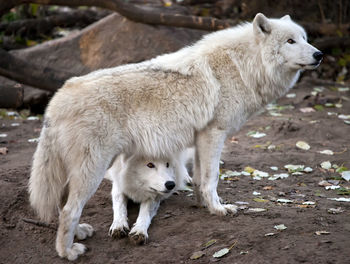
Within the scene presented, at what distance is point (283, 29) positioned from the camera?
497cm

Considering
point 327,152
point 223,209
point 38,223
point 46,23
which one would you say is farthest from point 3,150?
point 46,23

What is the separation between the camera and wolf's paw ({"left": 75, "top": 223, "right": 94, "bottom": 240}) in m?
4.66

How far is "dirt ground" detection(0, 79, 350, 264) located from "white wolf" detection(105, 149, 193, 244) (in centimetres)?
15

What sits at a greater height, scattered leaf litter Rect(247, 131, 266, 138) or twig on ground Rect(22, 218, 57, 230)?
twig on ground Rect(22, 218, 57, 230)

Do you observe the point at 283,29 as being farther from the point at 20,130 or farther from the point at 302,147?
the point at 20,130

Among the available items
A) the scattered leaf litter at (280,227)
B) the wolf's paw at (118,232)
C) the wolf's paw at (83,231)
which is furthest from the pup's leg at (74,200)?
the scattered leaf litter at (280,227)

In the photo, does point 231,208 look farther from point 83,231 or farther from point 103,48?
point 103,48

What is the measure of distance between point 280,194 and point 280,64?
169cm

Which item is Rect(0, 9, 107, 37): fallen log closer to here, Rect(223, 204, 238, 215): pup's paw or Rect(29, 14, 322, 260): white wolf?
Rect(29, 14, 322, 260): white wolf

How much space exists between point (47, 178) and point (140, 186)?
113 centimetres

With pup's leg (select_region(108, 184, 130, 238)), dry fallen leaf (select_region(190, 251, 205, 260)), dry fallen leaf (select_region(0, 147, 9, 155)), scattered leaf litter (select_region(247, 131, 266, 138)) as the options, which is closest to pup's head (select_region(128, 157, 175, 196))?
pup's leg (select_region(108, 184, 130, 238))

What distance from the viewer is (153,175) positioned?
195 inches

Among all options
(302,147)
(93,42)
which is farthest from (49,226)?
(93,42)

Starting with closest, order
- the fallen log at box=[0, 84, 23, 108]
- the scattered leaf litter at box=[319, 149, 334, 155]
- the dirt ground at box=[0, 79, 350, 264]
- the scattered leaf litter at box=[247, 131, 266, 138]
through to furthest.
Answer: the dirt ground at box=[0, 79, 350, 264]
the fallen log at box=[0, 84, 23, 108]
the scattered leaf litter at box=[319, 149, 334, 155]
the scattered leaf litter at box=[247, 131, 266, 138]
